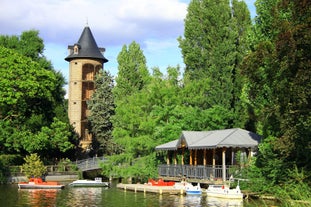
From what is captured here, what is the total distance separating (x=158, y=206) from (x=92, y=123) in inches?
1405

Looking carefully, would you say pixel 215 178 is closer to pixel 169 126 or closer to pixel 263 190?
pixel 263 190

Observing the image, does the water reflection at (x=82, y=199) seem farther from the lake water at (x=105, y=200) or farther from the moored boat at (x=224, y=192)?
the moored boat at (x=224, y=192)

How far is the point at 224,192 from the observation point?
2767 centimetres

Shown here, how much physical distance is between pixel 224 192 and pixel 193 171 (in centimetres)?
659

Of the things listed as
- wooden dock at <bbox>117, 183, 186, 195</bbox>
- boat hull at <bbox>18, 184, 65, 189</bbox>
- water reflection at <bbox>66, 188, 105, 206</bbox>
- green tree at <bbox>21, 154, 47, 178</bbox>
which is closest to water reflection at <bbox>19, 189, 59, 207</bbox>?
boat hull at <bbox>18, 184, 65, 189</bbox>

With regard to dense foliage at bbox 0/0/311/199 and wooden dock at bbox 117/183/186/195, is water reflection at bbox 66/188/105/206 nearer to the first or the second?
wooden dock at bbox 117/183/186/195

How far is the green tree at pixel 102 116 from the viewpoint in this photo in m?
59.5

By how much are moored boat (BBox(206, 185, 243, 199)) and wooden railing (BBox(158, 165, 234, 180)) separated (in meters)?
2.34

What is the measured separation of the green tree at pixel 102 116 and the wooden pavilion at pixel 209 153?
2118 cm

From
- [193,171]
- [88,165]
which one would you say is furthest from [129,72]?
[193,171]

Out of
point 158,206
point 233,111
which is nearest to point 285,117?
point 158,206

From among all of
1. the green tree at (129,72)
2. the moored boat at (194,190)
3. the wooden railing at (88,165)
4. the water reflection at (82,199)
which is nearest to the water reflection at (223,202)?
the moored boat at (194,190)

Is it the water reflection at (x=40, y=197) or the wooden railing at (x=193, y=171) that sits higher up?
the wooden railing at (x=193, y=171)

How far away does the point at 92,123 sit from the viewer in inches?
2375
